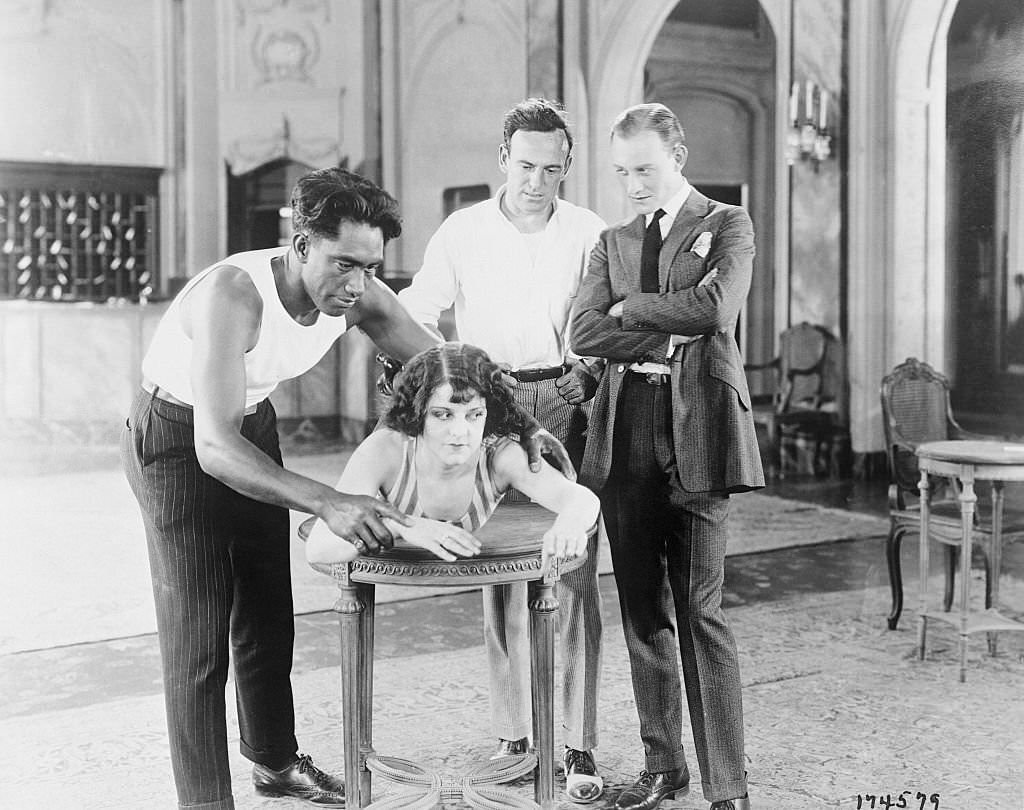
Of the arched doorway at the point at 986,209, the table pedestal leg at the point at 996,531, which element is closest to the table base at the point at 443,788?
the arched doorway at the point at 986,209

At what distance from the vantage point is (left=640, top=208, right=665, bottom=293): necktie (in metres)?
2.88

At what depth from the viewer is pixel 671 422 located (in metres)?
2.84

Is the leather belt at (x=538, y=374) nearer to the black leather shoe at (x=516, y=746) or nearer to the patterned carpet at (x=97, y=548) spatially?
the black leather shoe at (x=516, y=746)

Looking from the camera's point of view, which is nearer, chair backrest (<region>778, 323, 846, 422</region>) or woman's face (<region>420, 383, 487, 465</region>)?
woman's face (<region>420, 383, 487, 465</region>)

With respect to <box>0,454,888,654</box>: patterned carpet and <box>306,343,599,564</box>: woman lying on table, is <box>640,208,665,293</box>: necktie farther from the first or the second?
<box>0,454,888,654</box>: patterned carpet

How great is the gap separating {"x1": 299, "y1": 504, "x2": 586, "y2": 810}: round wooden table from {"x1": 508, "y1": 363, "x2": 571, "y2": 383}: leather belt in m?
0.51

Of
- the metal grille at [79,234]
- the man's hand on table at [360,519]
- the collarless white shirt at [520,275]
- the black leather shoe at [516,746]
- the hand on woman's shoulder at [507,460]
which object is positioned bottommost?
the black leather shoe at [516,746]

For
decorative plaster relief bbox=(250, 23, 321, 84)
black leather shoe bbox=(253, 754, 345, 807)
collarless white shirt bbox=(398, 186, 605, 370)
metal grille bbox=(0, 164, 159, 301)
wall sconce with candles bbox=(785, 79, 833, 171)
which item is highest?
decorative plaster relief bbox=(250, 23, 321, 84)

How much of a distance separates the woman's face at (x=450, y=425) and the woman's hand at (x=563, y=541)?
9.5 inches

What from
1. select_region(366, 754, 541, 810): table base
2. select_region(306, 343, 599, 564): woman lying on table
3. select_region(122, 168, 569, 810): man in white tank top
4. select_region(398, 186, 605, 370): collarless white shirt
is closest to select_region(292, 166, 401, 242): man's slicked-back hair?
select_region(122, 168, 569, 810): man in white tank top

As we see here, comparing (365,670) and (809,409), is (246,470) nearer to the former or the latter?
(365,670)

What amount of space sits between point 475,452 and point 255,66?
6775 millimetres

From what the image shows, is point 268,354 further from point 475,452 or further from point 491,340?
point 491,340

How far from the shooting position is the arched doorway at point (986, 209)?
130 inches
